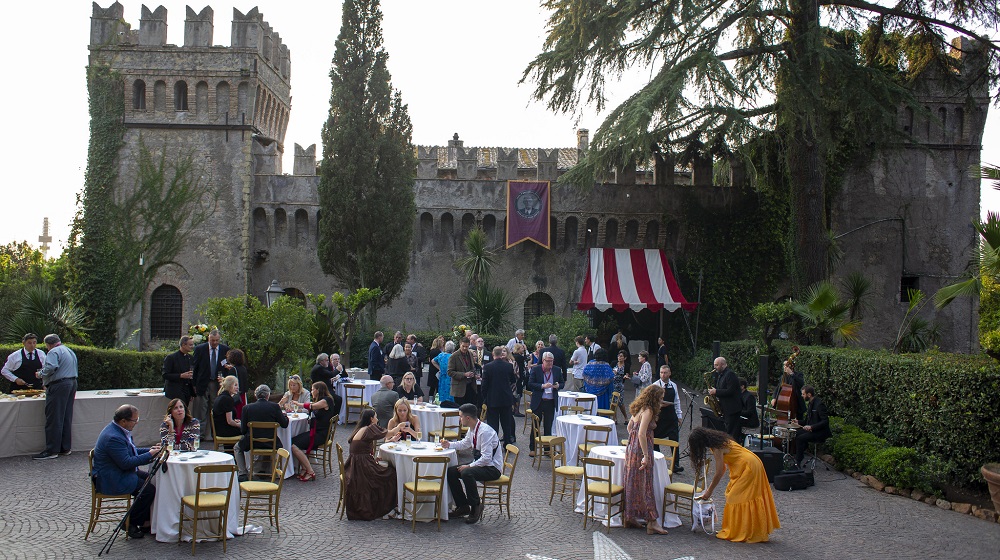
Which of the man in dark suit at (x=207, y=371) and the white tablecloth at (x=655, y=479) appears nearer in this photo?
the white tablecloth at (x=655, y=479)

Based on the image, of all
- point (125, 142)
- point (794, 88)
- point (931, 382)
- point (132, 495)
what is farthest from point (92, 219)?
point (931, 382)

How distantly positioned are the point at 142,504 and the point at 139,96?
20.4m

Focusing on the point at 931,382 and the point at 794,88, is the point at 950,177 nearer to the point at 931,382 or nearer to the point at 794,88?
the point at 794,88

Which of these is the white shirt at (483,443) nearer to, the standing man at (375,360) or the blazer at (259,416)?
the blazer at (259,416)

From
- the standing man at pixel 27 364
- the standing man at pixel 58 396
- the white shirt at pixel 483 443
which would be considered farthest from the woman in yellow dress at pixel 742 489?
the standing man at pixel 27 364

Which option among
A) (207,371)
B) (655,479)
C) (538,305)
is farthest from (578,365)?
(538,305)

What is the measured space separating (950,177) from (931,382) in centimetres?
1815

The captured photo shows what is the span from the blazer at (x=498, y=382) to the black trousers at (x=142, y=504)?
5.19 metres

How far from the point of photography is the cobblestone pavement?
763cm

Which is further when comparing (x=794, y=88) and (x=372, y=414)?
(x=794, y=88)

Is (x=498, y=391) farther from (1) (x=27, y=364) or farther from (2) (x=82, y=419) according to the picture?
(1) (x=27, y=364)

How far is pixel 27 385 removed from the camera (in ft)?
39.8

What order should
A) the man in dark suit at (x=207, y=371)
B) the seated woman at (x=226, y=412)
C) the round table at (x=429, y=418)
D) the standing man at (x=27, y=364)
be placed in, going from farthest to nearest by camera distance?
the standing man at (x=27, y=364)
the round table at (x=429, y=418)
the man in dark suit at (x=207, y=371)
the seated woman at (x=226, y=412)

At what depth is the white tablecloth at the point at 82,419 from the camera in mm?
11180
